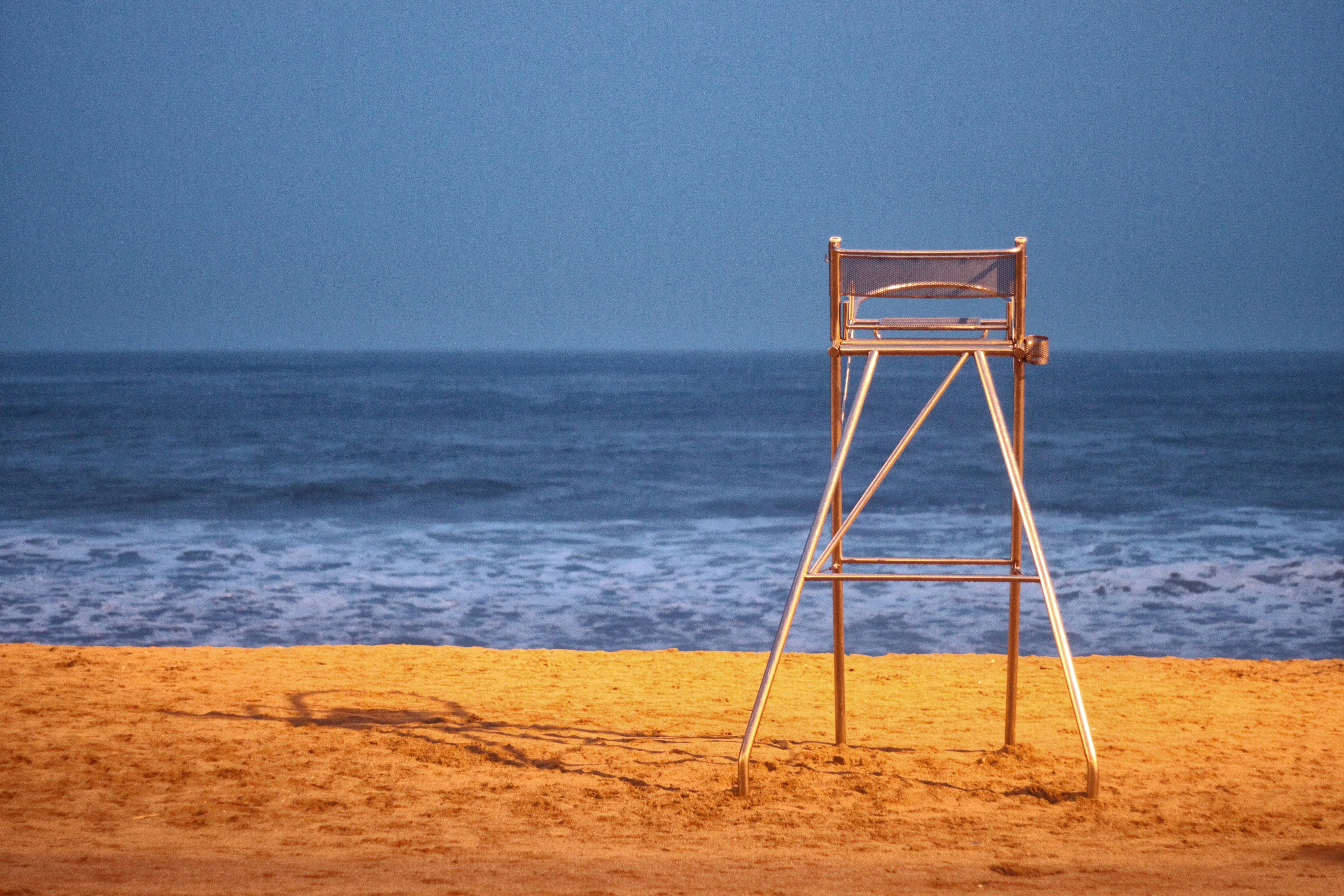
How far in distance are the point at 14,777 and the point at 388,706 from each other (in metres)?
1.67

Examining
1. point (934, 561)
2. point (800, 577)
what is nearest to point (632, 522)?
point (934, 561)

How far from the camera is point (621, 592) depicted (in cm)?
1070

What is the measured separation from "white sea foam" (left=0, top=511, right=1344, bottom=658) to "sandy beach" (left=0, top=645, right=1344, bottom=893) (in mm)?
2203

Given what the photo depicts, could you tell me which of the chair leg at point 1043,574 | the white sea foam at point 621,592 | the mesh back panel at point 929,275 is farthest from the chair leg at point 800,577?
the white sea foam at point 621,592

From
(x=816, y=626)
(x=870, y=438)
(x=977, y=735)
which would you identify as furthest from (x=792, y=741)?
(x=870, y=438)

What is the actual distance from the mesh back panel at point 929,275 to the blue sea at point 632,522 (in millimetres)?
4830

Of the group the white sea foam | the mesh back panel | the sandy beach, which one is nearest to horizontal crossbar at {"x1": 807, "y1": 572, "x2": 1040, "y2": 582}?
the sandy beach

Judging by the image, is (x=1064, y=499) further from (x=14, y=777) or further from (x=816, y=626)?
(x=14, y=777)

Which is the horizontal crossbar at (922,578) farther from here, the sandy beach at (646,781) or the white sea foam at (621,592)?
the white sea foam at (621,592)

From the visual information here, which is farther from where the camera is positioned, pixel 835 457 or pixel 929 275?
pixel 835 457

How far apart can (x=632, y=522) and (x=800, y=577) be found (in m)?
13.6

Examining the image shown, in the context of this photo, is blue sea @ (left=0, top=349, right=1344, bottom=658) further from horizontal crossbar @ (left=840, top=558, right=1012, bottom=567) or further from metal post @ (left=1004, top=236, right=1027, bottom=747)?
horizontal crossbar @ (left=840, top=558, right=1012, bottom=567)

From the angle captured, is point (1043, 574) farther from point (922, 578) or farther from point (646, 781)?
point (646, 781)

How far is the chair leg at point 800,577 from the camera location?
388 centimetres
